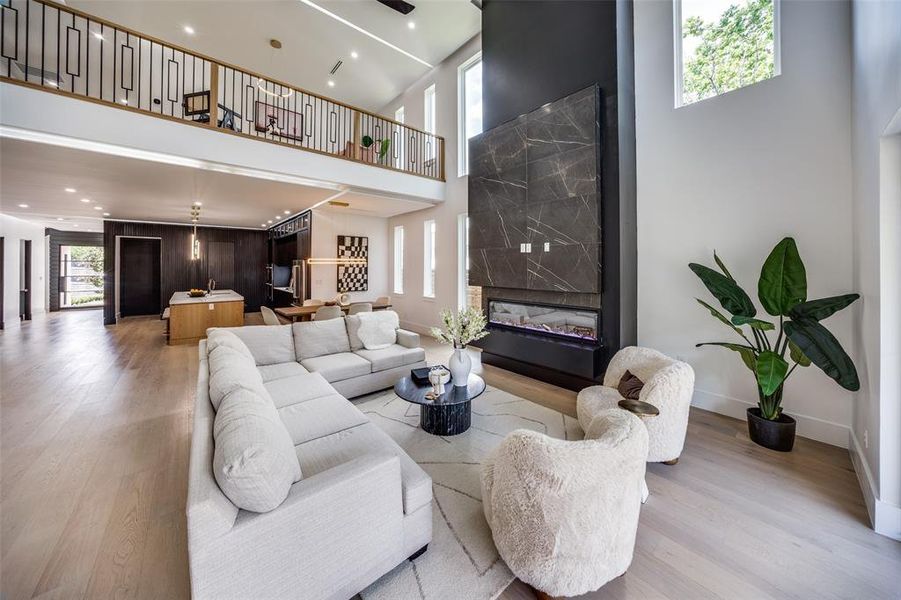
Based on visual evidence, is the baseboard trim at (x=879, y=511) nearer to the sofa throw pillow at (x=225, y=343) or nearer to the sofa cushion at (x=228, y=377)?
the sofa cushion at (x=228, y=377)

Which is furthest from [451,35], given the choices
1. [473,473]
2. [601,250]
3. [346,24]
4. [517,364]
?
[473,473]

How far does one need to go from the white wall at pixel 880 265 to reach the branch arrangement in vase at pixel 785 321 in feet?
0.48

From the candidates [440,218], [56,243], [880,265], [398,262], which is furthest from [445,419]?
[56,243]

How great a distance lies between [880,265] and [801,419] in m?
1.78

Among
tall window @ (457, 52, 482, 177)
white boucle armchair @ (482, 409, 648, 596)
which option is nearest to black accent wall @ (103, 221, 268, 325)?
tall window @ (457, 52, 482, 177)

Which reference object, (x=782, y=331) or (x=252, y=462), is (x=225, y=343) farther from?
(x=782, y=331)

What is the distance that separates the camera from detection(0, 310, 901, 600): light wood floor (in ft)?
4.93

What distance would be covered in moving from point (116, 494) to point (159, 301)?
10.2 meters

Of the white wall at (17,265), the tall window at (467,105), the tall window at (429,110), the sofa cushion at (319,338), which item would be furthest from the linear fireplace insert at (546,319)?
the white wall at (17,265)

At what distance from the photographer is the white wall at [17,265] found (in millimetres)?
7500

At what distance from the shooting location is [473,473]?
7.63 feet

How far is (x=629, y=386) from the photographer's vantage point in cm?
267

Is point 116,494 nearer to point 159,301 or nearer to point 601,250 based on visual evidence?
point 601,250

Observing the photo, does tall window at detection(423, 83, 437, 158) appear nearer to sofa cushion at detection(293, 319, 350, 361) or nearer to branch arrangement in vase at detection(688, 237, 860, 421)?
sofa cushion at detection(293, 319, 350, 361)
